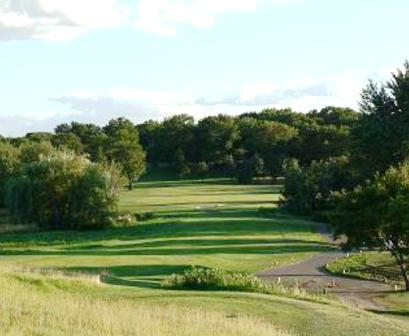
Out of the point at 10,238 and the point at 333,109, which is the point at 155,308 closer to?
the point at 10,238

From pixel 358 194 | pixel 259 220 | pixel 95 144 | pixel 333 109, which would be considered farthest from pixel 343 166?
pixel 333 109

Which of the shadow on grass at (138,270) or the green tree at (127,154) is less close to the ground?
the green tree at (127,154)

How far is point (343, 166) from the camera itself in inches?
3516

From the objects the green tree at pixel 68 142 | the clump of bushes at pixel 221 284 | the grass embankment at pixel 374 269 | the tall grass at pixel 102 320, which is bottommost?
the grass embankment at pixel 374 269

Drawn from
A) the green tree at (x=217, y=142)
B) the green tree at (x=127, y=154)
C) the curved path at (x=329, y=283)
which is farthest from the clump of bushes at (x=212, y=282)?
the green tree at (x=217, y=142)

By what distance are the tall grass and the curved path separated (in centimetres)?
1594

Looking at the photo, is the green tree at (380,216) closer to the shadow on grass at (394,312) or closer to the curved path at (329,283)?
the curved path at (329,283)

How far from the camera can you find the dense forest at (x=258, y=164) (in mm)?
46750

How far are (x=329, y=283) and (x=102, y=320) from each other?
29.0 m

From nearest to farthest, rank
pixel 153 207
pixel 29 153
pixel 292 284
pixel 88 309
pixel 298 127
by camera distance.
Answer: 1. pixel 88 309
2. pixel 292 284
3. pixel 153 207
4. pixel 29 153
5. pixel 298 127

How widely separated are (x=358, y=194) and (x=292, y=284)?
7.17 metres

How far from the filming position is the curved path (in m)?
39.2

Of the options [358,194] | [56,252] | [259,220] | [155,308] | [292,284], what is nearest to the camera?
[155,308]

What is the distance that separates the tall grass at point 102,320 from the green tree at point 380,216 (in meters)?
22.1
